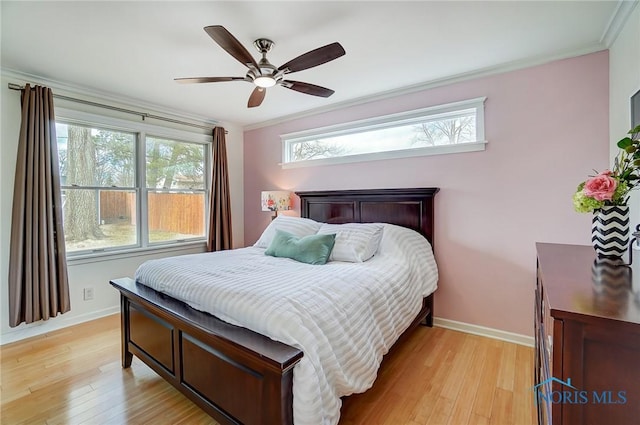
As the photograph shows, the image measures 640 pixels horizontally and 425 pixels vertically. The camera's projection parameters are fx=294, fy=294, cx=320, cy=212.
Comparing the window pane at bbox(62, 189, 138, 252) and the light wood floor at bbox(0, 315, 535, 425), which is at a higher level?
the window pane at bbox(62, 189, 138, 252)

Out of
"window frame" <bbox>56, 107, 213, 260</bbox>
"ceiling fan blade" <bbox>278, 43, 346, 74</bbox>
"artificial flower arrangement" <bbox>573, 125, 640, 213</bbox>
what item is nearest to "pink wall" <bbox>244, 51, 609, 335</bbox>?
"artificial flower arrangement" <bbox>573, 125, 640, 213</bbox>

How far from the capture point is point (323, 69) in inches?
104

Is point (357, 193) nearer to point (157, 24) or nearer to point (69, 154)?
point (157, 24)

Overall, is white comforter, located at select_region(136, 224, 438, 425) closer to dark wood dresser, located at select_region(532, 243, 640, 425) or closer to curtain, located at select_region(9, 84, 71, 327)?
dark wood dresser, located at select_region(532, 243, 640, 425)

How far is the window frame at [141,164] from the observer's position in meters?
3.08

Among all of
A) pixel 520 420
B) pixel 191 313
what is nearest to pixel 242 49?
pixel 191 313

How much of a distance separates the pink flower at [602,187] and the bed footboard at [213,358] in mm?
1435

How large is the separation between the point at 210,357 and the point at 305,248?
1.18 meters

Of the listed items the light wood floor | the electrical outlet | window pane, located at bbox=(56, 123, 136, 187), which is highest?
window pane, located at bbox=(56, 123, 136, 187)

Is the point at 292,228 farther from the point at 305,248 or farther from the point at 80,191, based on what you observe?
the point at 80,191

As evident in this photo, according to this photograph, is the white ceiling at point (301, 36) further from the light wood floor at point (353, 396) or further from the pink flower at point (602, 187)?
the light wood floor at point (353, 396)

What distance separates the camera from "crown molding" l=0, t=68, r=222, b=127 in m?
2.68

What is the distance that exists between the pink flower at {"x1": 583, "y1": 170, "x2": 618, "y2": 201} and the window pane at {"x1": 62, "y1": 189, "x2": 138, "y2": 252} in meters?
4.12

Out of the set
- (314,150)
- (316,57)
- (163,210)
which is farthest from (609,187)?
(163,210)
